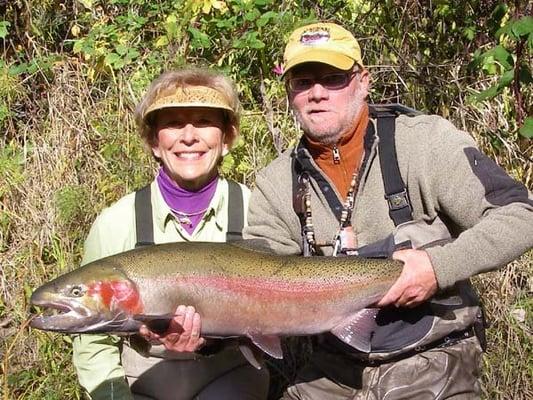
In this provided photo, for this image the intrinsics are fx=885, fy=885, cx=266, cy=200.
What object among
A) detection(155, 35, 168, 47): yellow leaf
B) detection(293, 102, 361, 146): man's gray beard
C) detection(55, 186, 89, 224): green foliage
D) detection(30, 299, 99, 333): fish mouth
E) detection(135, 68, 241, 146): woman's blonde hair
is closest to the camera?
detection(30, 299, 99, 333): fish mouth

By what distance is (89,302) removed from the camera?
128 inches

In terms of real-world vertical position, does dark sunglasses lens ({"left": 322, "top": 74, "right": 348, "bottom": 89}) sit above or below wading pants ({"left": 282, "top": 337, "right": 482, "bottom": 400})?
above

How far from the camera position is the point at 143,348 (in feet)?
12.9

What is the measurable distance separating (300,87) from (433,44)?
229 cm

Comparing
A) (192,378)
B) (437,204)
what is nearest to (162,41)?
(192,378)

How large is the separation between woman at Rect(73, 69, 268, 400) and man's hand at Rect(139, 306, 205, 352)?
0.54 m

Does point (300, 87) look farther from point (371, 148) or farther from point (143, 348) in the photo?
point (143, 348)

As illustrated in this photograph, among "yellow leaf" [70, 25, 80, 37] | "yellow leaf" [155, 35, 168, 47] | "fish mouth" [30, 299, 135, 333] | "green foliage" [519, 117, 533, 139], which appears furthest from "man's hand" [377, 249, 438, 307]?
"yellow leaf" [70, 25, 80, 37]

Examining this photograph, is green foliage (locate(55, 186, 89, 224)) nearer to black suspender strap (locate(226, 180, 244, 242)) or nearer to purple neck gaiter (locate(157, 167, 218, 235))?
purple neck gaiter (locate(157, 167, 218, 235))

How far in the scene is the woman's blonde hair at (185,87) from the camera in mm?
4215

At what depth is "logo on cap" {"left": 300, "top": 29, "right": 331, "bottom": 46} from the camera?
3791 millimetres

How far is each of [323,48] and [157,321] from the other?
52.7 inches

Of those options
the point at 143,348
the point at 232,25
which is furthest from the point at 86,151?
the point at 143,348

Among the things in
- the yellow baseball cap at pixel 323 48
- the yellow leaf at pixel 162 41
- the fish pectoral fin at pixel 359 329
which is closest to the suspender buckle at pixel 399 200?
the fish pectoral fin at pixel 359 329
